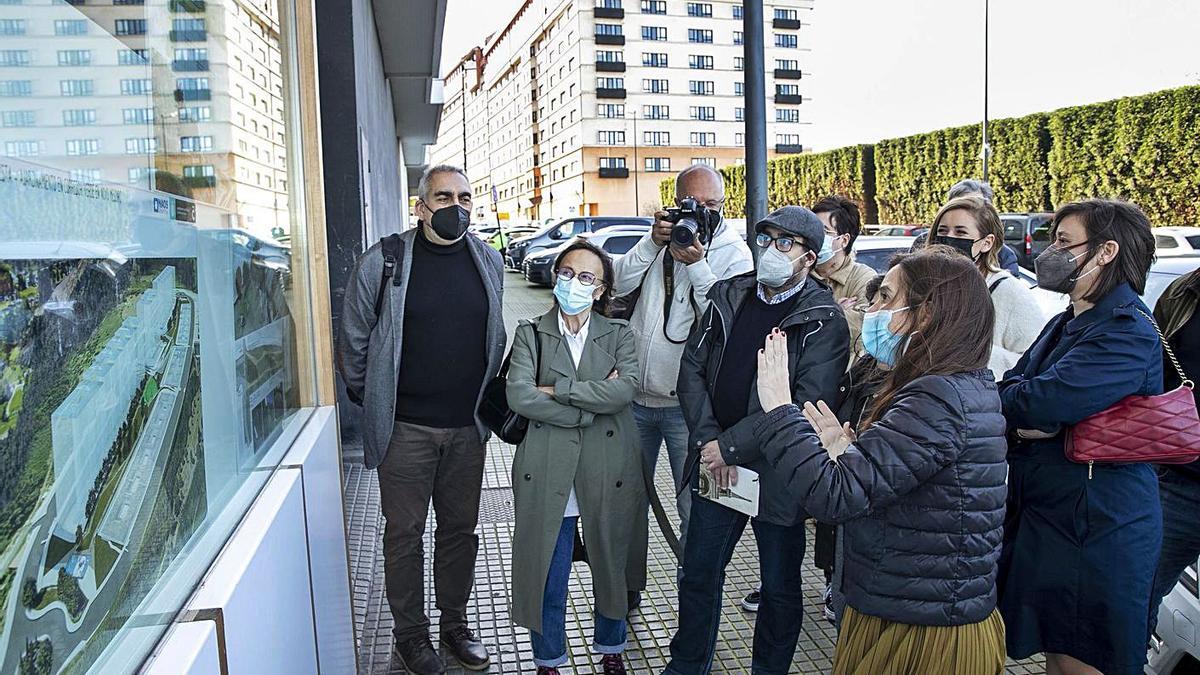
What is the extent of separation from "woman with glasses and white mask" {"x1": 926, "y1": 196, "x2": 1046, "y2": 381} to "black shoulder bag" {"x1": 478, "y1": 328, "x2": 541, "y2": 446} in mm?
1738

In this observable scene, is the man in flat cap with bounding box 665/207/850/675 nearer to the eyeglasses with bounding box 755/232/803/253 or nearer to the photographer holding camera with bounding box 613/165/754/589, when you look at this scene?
the eyeglasses with bounding box 755/232/803/253

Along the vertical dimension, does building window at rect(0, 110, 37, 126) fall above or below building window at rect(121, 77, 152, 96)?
below

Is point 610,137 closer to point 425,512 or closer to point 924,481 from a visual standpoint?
point 425,512

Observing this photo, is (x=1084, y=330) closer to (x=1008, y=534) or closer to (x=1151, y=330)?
(x=1151, y=330)

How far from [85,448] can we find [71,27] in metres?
0.53

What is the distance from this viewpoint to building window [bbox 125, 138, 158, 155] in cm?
137

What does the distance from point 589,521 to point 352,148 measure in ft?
13.1

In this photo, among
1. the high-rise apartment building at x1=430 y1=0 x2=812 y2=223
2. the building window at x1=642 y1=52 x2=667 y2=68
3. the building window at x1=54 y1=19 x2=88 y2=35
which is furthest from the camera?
the building window at x1=642 y1=52 x2=667 y2=68

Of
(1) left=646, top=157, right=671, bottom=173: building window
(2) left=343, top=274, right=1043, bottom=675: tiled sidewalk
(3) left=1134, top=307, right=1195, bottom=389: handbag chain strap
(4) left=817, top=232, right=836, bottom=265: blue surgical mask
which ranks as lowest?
(2) left=343, top=274, right=1043, bottom=675: tiled sidewalk

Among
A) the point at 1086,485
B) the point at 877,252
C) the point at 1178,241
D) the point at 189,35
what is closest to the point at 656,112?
the point at 1178,241

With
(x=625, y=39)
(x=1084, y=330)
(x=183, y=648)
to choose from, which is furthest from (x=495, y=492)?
(x=625, y=39)

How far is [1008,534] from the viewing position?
3.05 meters

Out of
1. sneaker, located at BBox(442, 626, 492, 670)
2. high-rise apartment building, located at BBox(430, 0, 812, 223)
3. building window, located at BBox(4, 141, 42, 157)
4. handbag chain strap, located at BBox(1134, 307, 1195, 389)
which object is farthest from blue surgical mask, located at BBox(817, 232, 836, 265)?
high-rise apartment building, located at BBox(430, 0, 812, 223)

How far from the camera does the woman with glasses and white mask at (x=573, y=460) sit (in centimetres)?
354
